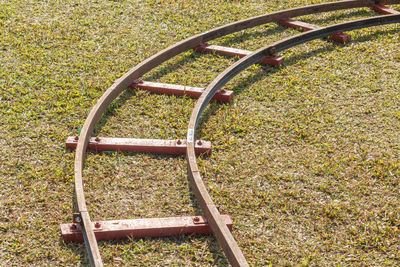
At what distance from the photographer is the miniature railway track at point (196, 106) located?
4405 millimetres

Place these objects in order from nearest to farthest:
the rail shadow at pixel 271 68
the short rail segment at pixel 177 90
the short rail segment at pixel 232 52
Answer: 1. the rail shadow at pixel 271 68
2. the short rail segment at pixel 177 90
3. the short rail segment at pixel 232 52

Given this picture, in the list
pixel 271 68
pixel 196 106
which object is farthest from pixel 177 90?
pixel 271 68

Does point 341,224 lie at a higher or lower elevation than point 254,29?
lower

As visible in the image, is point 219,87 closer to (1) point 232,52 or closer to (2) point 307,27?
(1) point 232,52

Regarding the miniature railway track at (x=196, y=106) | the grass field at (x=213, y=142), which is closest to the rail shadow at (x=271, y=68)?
the grass field at (x=213, y=142)

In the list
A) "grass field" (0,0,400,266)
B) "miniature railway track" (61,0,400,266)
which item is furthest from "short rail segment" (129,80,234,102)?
"grass field" (0,0,400,266)

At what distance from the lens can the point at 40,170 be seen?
538 centimetres

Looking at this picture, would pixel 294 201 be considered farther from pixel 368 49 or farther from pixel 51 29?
pixel 51 29

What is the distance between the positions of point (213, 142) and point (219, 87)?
1.11 meters

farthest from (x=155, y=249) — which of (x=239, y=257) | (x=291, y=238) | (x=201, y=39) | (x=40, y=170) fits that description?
(x=201, y=39)

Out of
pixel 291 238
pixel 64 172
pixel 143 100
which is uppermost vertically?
pixel 143 100

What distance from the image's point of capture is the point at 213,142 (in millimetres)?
5930

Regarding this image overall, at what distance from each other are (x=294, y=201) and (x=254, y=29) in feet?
15.2

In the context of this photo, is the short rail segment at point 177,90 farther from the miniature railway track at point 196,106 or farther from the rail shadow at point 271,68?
the rail shadow at point 271,68
